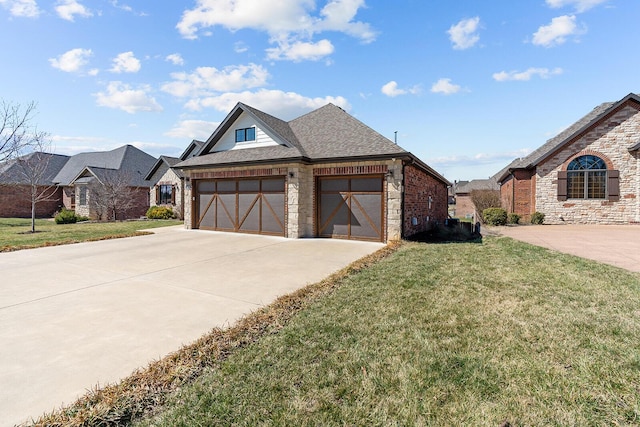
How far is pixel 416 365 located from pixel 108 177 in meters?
30.3

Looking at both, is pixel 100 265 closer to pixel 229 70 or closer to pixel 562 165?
pixel 229 70

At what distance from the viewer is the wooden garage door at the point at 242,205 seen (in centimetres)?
1288

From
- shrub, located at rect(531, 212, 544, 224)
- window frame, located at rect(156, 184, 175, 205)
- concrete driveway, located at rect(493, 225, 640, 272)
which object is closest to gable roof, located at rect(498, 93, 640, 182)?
shrub, located at rect(531, 212, 544, 224)

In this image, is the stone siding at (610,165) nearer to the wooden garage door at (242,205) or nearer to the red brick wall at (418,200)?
the red brick wall at (418,200)

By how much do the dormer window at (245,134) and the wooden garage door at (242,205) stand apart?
2.24 m

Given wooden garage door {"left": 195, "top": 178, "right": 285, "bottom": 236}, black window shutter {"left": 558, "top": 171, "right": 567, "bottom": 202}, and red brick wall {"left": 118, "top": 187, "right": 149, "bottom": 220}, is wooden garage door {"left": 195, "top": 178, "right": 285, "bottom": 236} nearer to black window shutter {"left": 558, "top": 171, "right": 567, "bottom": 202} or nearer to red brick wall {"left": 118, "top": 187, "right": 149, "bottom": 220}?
red brick wall {"left": 118, "top": 187, "right": 149, "bottom": 220}

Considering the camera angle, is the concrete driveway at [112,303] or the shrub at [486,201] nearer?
the concrete driveway at [112,303]

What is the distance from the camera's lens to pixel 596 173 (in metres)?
16.7

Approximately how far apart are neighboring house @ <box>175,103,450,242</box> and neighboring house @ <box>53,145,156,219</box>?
46.5ft

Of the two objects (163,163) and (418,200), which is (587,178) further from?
(163,163)

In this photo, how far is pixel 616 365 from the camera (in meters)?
2.80

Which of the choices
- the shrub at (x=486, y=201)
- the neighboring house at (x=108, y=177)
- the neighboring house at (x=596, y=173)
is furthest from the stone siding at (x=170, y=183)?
the neighboring house at (x=596, y=173)

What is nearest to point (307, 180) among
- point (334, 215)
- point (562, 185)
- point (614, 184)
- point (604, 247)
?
point (334, 215)

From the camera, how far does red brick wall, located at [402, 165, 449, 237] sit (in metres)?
11.5
